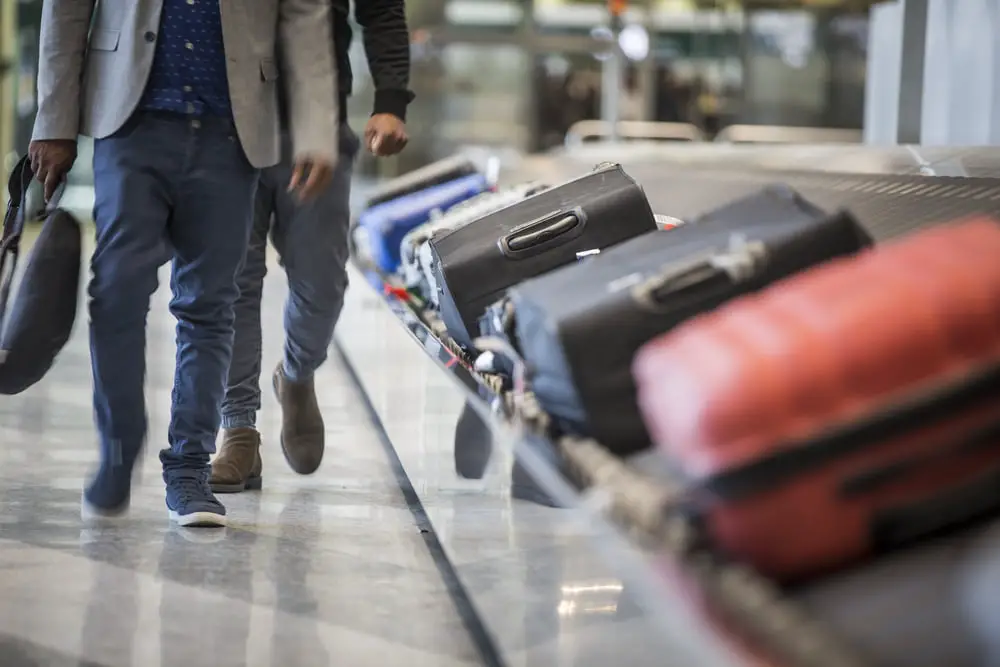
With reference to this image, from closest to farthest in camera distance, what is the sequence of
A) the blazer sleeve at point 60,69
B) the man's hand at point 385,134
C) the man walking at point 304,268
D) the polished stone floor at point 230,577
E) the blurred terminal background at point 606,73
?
the polished stone floor at point 230,577, the blazer sleeve at point 60,69, the man's hand at point 385,134, the man walking at point 304,268, the blurred terminal background at point 606,73

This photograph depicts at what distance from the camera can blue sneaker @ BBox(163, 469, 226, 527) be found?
317 cm

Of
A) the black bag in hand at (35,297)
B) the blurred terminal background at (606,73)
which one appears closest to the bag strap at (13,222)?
the black bag in hand at (35,297)

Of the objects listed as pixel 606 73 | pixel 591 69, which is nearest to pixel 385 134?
pixel 606 73

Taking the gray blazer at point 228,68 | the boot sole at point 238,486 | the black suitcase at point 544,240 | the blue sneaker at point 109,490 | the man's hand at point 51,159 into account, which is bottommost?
the boot sole at point 238,486

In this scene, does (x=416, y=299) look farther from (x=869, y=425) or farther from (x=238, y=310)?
(x=869, y=425)

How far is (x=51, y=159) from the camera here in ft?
9.66

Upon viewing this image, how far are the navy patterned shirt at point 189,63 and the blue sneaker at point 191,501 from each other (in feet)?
2.65

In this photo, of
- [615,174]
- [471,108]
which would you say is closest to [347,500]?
[615,174]

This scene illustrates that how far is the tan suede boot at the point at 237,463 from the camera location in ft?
12.0

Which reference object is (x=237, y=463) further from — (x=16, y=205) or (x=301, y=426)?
(x=16, y=205)

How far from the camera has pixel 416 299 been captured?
4.52 m

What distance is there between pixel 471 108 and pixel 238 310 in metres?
13.9

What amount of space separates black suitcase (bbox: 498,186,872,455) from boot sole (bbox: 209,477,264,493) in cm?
170

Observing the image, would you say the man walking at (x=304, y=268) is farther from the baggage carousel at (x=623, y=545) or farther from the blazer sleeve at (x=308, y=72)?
the blazer sleeve at (x=308, y=72)
